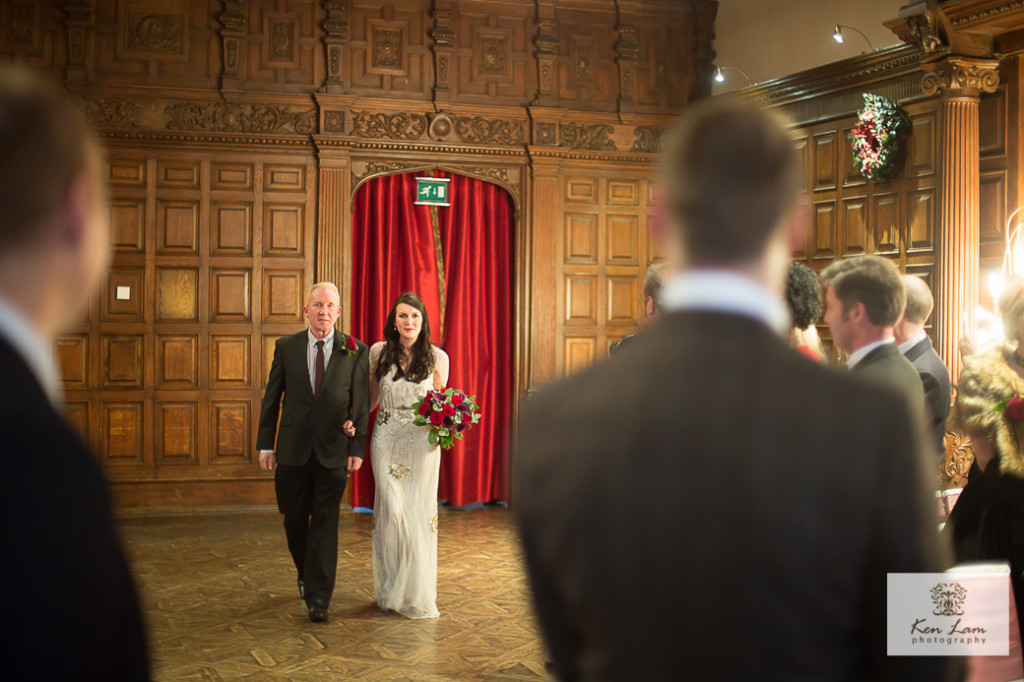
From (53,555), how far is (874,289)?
2.49 metres

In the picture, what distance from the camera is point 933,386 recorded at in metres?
3.53

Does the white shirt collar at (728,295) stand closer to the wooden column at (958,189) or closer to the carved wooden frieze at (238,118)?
the wooden column at (958,189)

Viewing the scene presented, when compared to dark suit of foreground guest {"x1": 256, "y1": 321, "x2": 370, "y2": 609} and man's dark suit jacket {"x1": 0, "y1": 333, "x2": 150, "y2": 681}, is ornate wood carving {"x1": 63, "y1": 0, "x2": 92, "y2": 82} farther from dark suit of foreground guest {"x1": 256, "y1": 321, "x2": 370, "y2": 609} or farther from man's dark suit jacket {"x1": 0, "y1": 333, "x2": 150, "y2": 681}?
man's dark suit jacket {"x1": 0, "y1": 333, "x2": 150, "y2": 681}

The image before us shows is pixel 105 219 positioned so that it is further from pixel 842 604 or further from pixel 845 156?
pixel 845 156

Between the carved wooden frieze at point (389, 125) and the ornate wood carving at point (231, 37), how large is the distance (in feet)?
3.83

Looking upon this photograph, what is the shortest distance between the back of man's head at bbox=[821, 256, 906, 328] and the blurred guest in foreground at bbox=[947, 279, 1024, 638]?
39 cm

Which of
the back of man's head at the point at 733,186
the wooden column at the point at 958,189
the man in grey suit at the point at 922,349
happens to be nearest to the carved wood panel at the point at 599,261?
the wooden column at the point at 958,189

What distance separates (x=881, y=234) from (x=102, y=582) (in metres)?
7.60

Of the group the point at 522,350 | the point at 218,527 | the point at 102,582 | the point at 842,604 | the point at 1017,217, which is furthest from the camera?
the point at 522,350

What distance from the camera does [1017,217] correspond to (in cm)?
653

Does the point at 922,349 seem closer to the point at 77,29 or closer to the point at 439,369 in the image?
the point at 439,369

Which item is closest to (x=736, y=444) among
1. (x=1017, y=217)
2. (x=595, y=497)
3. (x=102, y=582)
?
(x=595, y=497)

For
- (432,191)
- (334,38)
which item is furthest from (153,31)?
(432,191)

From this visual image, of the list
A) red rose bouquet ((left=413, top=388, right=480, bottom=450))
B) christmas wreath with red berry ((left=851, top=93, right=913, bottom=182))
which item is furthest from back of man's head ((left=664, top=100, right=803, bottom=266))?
christmas wreath with red berry ((left=851, top=93, right=913, bottom=182))
